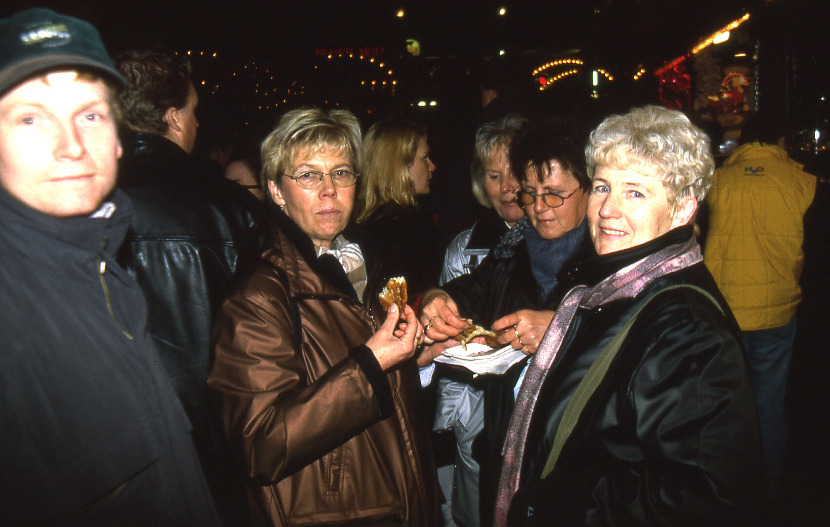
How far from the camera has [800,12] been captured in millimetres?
8242

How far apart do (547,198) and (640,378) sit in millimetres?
1516

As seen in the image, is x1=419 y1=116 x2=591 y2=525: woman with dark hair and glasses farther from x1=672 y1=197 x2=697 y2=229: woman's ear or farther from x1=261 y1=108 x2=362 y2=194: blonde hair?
x1=261 y1=108 x2=362 y2=194: blonde hair

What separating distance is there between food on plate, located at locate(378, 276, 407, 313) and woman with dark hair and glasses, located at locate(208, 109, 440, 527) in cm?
7

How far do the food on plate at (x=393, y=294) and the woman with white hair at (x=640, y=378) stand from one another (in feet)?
2.07

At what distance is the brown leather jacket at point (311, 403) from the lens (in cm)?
171

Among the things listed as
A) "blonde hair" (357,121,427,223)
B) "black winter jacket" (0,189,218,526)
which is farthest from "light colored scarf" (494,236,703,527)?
"blonde hair" (357,121,427,223)

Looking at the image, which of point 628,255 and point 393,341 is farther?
point 393,341

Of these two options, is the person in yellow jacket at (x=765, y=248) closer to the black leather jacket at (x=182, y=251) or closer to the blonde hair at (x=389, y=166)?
the blonde hair at (x=389, y=166)

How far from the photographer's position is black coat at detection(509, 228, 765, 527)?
142 cm

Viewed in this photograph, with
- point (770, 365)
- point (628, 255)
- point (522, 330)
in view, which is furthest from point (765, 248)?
point (628, 255)

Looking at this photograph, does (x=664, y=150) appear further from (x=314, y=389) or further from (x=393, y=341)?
(x=314, y=389)

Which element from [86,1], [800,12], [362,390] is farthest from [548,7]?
[362,390]

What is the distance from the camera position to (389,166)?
434 centimetres

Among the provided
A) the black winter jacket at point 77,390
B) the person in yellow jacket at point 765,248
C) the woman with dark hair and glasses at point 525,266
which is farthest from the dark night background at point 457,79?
the black winter jacket at point 77,390
